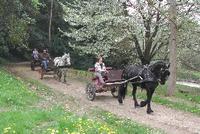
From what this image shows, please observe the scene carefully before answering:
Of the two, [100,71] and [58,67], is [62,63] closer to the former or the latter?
[58,67]

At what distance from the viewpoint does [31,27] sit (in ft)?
156

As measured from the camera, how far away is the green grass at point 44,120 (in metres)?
12.1

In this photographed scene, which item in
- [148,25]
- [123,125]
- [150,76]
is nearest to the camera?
[123,125]

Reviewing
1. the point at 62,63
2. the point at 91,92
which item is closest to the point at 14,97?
the point at 91,92

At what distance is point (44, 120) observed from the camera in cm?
1426

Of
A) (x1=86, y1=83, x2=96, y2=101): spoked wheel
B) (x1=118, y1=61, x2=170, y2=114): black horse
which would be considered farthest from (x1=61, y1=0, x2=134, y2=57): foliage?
(x1=118, y1=61, x2=170, y2=114): black horse

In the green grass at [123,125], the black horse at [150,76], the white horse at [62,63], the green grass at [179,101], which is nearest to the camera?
the green grass at [123,125]

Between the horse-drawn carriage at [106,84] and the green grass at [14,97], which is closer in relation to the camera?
the green grass at [14,97]

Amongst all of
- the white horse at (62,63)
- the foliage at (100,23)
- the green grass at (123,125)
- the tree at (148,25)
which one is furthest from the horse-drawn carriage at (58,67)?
the green grass at (123,125)

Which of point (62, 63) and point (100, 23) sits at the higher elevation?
point (100, 23)

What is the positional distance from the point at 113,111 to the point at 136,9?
12.9 m

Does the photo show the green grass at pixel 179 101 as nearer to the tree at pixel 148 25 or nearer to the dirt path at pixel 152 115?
the dirt path at pixel 152 115

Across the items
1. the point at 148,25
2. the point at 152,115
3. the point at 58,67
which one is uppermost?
the point at 148,25

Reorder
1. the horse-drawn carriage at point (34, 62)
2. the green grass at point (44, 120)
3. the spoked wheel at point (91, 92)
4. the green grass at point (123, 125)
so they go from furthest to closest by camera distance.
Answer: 1. the horse-drawn carriage at point (34, 62)
2. the spoked wheel at point (91, 92)
3. the green grass at point (123, 125)
4. the green grass at point (44, 120)
